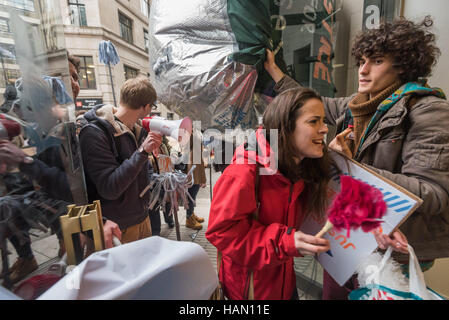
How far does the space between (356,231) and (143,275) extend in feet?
2.59

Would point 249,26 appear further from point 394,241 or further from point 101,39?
point 101,39

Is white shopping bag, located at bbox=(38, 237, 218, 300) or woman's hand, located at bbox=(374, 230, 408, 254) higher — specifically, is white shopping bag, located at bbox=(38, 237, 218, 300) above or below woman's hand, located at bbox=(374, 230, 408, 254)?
above

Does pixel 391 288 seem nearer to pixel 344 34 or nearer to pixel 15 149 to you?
pixel 15 149

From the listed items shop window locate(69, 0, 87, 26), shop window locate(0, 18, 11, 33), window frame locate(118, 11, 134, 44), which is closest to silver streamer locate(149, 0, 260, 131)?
shop window locate(0, 18, 11, 33)

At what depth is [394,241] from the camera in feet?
2.46

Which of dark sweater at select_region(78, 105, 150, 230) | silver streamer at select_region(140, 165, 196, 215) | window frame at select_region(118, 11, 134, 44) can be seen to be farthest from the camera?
window frame at select_region(118, 11, 134, 44)

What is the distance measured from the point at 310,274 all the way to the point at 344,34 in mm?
2607

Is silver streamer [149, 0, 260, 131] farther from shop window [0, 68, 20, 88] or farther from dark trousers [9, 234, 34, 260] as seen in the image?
dark trousers [9, 234, 34, 260]

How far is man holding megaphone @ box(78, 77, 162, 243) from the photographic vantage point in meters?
1.25

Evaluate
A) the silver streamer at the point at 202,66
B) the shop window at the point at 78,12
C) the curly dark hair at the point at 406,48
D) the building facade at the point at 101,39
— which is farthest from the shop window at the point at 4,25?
the shop window at the point at 78,12

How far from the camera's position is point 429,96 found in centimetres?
95
